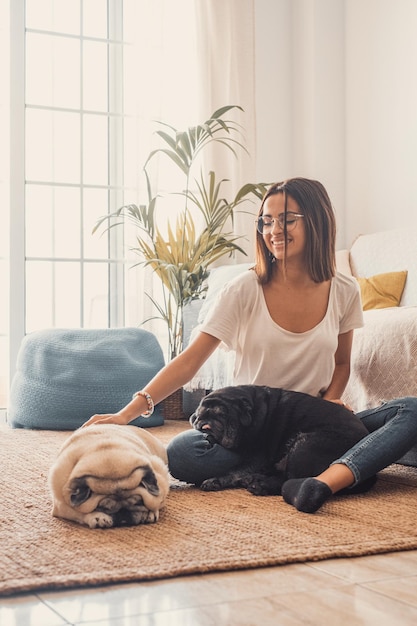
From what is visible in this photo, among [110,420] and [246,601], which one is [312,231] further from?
[246,601]

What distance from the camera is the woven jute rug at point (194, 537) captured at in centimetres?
143

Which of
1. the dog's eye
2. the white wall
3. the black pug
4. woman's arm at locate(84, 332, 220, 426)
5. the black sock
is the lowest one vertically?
the black sock

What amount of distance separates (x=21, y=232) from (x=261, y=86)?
67.0 inches

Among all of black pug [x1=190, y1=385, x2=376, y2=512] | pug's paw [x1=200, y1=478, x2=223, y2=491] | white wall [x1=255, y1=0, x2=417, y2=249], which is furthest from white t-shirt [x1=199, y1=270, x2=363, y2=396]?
white wall [x1=255, y1=0, x2=417, y2=249]

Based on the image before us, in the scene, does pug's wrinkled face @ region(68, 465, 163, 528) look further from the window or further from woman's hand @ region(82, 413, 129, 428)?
the window

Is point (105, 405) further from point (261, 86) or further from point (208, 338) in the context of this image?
point (261, 86)

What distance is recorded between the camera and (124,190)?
4.83 m

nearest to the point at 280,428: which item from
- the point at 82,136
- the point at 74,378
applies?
the point at 74,378

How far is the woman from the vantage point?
218 centimetres

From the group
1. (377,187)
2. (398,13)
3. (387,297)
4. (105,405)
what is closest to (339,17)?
(398,13)

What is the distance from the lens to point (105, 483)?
1693mm

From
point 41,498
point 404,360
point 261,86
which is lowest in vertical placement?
point 41,498

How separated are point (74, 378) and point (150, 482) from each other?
2027 mm

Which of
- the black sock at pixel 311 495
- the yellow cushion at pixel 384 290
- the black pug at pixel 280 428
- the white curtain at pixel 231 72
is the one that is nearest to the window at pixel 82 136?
the white curtain at pixel 231 72
